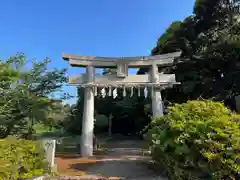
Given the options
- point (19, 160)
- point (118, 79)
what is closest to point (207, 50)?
point (118, 79)

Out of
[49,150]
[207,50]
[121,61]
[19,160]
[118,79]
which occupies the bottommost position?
[49,150]

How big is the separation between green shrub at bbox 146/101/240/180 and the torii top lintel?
6.28 metres

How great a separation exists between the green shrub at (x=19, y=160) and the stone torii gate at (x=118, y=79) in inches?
201

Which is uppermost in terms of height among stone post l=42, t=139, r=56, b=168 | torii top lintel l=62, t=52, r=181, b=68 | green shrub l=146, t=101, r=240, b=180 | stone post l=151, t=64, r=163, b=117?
torii top lintel l=62, t=52, r=181, b=68

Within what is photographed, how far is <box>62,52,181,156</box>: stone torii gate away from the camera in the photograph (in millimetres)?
10648

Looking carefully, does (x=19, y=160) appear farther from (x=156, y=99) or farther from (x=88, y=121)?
(x=156, y=99)

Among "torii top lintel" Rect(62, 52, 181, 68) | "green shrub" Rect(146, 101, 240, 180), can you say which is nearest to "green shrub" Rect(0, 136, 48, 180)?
"green shrub" Rect(146, 101, 240, 180)

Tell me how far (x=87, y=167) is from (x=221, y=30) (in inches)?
496

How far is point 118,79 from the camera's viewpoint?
35.8 feet

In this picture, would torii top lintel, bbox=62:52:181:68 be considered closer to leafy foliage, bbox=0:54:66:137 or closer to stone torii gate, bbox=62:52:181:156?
stone torii gate, bbox=62:52:181:156

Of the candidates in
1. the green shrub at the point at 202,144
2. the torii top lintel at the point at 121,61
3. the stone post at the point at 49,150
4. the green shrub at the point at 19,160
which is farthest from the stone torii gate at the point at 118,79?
the green shrub at the point at 202,144

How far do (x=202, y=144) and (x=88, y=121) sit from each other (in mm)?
7303

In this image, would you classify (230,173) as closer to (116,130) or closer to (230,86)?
(230,86)

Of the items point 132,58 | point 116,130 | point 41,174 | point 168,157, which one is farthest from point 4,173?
point 116,130
